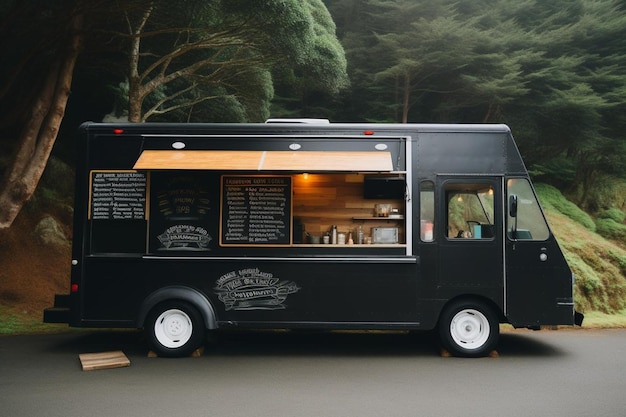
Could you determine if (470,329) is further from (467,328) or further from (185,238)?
(185,238)

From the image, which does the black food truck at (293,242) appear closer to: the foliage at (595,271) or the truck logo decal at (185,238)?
the truck logo decal at (185,238)

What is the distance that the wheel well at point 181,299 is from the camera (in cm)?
824

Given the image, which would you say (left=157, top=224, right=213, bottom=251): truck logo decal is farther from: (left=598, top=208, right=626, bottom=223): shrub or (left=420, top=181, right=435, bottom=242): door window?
(left=598, top=208, right=626, bottom=223): shrub

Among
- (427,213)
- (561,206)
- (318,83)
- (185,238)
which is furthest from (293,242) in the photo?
(561,206)

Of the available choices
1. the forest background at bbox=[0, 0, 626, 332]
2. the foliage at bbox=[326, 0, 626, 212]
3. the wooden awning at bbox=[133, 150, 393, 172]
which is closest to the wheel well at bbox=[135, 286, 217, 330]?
the wooden awning at bbox=[133, 150, 393, 172]

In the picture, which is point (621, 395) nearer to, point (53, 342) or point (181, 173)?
point (181, 173)

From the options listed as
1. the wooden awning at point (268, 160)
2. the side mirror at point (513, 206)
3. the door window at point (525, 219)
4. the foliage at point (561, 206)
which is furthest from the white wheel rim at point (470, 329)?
the foliage at point (561, 206)

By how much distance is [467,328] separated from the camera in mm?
8438

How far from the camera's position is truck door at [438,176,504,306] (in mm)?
8289

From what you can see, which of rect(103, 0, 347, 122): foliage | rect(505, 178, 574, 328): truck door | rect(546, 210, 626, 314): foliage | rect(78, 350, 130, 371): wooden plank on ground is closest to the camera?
rect(78, 350, 130, 371): wooden plank on ground

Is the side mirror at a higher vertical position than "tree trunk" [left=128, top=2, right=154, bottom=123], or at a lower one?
lower

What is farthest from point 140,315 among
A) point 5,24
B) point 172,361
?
point 5,24

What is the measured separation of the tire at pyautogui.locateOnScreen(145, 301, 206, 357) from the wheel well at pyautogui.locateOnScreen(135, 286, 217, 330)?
4.3 inches

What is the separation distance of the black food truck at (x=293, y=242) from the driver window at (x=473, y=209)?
0.06 ft
